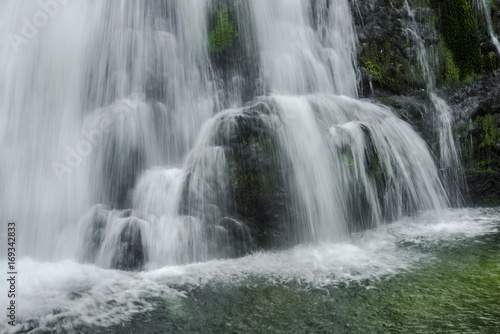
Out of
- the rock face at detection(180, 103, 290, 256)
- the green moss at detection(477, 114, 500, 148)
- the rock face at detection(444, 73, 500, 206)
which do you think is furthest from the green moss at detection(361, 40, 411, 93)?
the rock face at detection(180, 103, 290, 256)

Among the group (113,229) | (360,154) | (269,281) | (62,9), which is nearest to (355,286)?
(269,281)

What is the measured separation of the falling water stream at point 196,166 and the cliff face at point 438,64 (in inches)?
11.8

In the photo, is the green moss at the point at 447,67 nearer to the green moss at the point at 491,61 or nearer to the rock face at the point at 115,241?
the green moss at the point at 491,61

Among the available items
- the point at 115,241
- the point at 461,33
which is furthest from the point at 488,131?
the point at 115,241

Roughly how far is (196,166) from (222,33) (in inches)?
162

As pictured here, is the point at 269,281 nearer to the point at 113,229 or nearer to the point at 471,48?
the point at 113,229

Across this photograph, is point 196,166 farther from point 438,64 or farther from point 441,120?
point 438,64

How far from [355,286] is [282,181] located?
242 centimetres

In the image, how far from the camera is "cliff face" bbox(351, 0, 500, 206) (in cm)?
847

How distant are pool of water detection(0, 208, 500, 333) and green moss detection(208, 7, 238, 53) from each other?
5288 mm

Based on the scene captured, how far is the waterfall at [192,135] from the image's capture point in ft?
20.2

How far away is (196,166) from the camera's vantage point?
21.1 ft

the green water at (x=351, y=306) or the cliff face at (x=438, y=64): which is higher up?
the cliff face at (x=438, y=64)

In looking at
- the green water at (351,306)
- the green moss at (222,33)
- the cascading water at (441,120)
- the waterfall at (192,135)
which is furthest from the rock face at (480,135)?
the green moss at (222,33)
